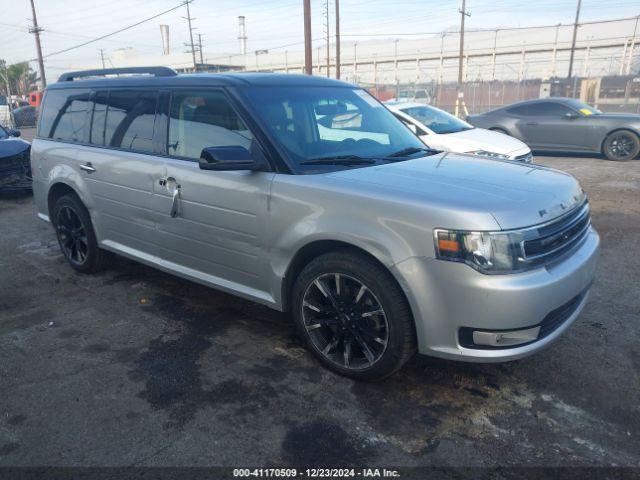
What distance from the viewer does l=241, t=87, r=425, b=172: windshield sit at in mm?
3455

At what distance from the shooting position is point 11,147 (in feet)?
30.9

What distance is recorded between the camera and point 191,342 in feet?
12.5

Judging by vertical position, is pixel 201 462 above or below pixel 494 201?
below

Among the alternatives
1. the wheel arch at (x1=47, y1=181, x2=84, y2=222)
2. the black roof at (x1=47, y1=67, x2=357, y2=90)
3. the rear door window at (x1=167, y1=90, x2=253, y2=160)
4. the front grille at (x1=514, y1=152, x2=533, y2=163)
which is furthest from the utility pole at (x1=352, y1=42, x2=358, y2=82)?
the rear door window at (x1=167, y1=90, x2=253, y2=160)

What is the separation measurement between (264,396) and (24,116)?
110ft

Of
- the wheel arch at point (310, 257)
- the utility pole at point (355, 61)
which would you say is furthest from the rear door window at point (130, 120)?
the utility pole at point (355, 61)

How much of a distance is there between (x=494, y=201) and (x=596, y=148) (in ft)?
36.6

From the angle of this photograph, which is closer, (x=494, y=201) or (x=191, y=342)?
(x=494, y=201)

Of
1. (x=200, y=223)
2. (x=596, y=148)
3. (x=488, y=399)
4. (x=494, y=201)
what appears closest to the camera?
(x=494, y=201)

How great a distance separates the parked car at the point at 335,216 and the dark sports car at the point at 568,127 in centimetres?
971

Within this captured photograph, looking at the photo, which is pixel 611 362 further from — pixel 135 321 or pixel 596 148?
pixel 596 148

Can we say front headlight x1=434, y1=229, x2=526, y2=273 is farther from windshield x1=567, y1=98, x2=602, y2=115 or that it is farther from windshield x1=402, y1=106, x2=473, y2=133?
windshield x1=567, y1=98, x2=602, y2=115

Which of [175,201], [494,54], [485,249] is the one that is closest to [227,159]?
[175,201]

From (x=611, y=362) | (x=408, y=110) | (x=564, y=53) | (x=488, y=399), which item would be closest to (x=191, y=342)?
(x=488, y=399)
